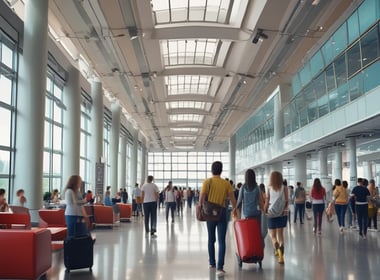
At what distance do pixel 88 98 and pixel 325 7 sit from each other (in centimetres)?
1175

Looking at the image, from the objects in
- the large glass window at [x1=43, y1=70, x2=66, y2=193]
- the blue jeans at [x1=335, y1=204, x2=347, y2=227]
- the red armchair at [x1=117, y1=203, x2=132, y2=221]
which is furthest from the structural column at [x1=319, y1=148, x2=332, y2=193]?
the large glass window at [x1=43, y1=70, x2=66, y2=193]

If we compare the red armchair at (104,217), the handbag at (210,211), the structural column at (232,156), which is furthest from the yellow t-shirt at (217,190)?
the structural column at (232,156)

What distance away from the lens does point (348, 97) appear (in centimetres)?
1387

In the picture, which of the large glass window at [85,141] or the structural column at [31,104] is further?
the large glass window at [85,141]

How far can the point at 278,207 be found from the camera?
7.55 meters

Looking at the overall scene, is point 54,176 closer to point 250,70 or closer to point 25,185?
point 25,185

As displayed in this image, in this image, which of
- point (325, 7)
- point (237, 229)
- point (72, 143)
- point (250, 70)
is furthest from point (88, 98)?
point (237, 229)

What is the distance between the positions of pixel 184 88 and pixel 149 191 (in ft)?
57.2

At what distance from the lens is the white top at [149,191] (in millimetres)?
11625

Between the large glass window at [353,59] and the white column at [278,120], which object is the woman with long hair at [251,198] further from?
the white column at [278,120]

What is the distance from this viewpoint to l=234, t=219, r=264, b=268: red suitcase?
22.3 feet

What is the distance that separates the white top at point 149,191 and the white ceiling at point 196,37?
527 cm

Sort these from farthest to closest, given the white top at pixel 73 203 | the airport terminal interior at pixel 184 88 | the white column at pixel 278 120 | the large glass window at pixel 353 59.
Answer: the white column at pixel 278 120 → the large glass window at pixel 353 59 → the airport terminal interior at pixel 184 88 → the white top at pixel 73 203

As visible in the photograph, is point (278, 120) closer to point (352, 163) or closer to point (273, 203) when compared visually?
point (352, 163)
